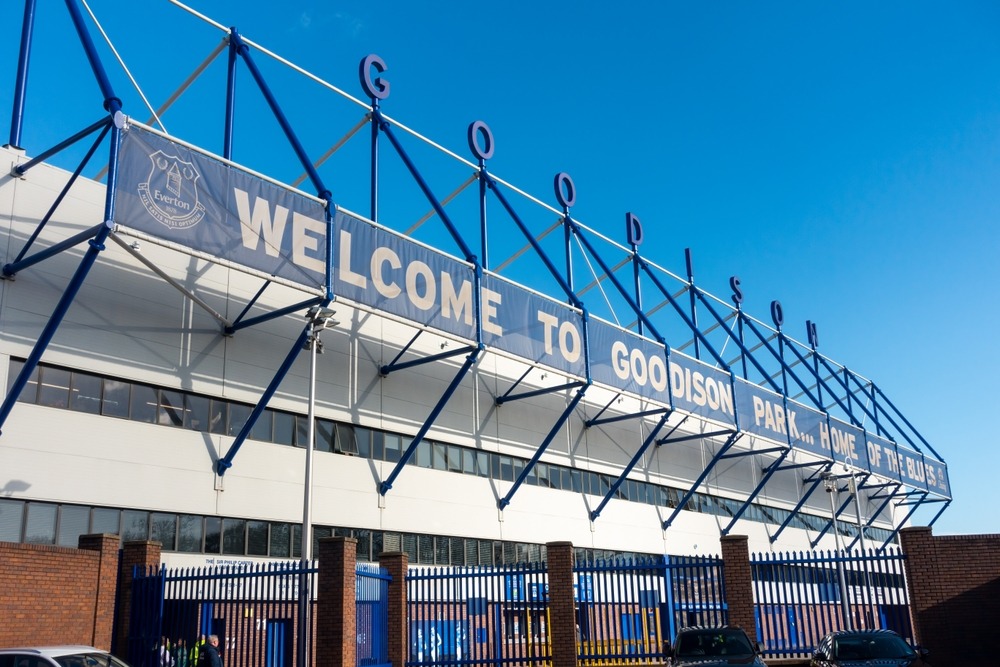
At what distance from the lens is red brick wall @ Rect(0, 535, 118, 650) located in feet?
60.9

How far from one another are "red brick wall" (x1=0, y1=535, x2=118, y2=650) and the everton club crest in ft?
→ 24.0

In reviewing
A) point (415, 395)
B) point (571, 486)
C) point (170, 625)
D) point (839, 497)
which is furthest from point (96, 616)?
point (839, 497)

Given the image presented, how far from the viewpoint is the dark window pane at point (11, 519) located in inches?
829

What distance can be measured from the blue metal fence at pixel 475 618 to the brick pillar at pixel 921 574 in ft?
26.0

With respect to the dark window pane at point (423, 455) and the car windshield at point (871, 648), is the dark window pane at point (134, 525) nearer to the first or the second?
the dark window pane at point (423, 455)

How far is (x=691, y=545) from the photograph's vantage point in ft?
140

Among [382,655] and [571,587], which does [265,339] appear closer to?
[382,655]

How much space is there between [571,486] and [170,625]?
19.1 meters

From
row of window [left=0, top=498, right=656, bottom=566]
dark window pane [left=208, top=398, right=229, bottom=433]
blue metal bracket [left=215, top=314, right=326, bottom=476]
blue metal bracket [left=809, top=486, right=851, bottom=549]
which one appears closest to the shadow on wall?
row of window [left=0, top=498, right=656, bottom=566]

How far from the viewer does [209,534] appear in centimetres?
2488

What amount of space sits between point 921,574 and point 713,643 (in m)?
5.22

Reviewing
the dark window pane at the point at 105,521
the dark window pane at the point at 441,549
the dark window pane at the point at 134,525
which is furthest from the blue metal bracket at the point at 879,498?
the dark window pane at the point at 105,521

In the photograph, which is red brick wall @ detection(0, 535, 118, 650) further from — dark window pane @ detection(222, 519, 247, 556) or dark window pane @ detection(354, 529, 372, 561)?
dark window pane @ detection(354, 529, 372, 561)

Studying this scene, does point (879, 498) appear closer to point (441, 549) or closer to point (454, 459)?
point (454, 459)
